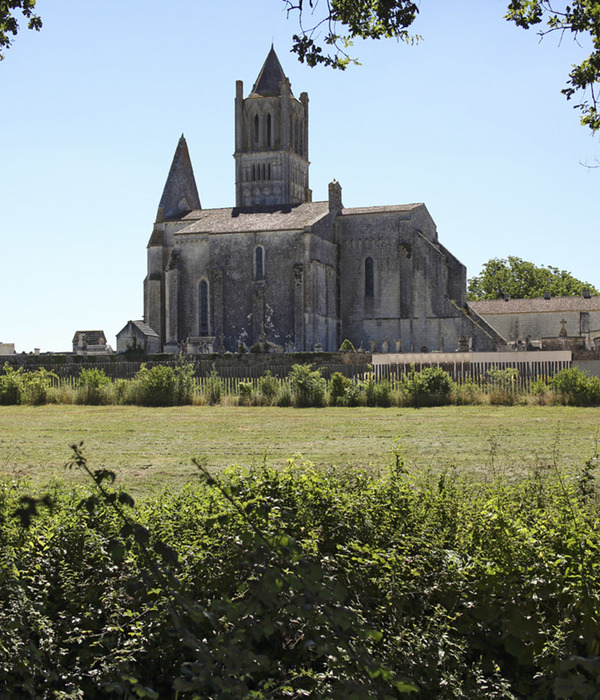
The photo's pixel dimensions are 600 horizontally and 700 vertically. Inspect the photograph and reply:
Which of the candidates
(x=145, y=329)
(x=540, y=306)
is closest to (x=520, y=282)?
(x=540, y=306)

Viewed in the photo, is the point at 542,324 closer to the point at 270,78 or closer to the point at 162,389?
the point at 270,78

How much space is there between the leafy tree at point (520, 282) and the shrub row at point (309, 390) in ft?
209

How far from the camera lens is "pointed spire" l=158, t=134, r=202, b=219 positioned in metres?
62.8

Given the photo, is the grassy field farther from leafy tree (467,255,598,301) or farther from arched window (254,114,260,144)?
leafy tree (467,255,598,301)

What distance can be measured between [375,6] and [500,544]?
5.38m

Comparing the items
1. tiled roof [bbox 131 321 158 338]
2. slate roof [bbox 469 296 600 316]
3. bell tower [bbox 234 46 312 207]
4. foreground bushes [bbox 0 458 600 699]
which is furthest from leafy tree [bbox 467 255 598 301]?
foreground bushes [bbox 0 458 600 699]

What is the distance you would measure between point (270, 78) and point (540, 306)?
28.3m

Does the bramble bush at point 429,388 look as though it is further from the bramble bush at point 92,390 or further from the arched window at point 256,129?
the arched window at point 256,129

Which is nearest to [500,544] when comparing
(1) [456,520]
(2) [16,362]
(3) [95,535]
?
(1) [456,520]

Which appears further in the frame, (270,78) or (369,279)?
(270,78)

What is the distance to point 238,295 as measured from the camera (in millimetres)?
52688

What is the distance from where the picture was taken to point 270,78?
67062 mm

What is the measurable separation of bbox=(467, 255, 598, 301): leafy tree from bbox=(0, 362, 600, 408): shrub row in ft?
209

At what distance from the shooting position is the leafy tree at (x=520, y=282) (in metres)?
86.1
